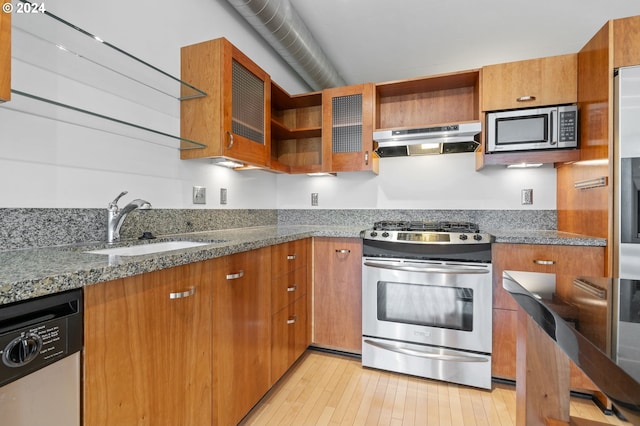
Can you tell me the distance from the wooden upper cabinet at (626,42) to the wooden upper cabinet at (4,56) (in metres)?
2.61

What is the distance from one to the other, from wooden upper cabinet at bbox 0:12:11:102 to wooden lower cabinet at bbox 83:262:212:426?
62cm

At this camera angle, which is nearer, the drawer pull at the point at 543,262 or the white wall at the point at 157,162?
the white wall at the point at 157,162

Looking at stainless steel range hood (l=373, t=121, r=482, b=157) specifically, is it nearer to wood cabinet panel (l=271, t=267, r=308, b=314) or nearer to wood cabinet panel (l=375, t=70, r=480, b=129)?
wood cabinet panel (l=375, t=70, r=480, b=129)

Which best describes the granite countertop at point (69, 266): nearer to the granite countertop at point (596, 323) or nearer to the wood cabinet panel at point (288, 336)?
the wood cabinet panel at point (288, 336)

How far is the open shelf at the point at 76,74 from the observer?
1.12 m

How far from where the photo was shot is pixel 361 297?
2.15m

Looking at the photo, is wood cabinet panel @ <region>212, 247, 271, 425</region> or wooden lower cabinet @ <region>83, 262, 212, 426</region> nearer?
wooden lower cabinet @ <region>83, 262, 212, 426</region>

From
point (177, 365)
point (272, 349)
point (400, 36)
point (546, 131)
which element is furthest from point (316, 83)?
point (177, 365)

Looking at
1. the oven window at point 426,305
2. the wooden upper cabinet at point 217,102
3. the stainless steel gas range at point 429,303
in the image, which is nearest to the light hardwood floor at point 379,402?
the stainless steel gas range at point 429,303

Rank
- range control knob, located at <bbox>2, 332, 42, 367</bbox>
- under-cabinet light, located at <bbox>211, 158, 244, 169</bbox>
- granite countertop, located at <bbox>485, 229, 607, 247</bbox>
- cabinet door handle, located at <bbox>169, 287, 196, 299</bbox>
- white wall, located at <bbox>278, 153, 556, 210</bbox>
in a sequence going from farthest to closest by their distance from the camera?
white wall, located at <bbox>278, 153, 556, 210</bbox> < under-cabinet light, located at <bbox>211, 158, 244, 169</bbox> < granite countertop, located at <bbox>485, 229, 607, 247</bbox> < cabinet door handle, located at <bbox>169, 287, 196, 299</bbox> < range control knob, located at <bbox>2, 332, 42, 367</bbox>

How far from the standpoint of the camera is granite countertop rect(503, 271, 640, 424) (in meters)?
0.39

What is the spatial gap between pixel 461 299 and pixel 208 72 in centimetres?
208

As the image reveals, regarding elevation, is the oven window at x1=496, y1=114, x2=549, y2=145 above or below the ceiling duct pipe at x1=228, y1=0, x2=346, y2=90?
below

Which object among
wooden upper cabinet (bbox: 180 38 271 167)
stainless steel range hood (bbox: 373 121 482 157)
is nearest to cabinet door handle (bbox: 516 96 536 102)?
stainless steel range hood (bbox: 373 121 482 157)
